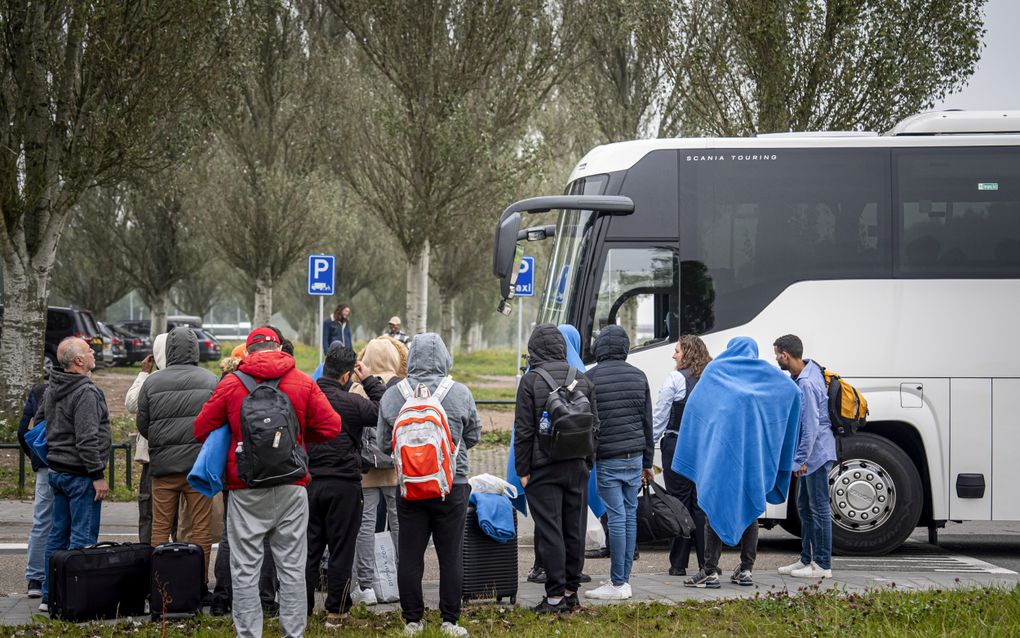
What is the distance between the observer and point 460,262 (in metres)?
44.8

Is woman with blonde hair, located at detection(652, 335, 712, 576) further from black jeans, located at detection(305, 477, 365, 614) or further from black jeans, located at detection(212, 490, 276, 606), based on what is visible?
black jeans, located at detection(212, 490, 276, 606)

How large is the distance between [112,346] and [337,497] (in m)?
32.3

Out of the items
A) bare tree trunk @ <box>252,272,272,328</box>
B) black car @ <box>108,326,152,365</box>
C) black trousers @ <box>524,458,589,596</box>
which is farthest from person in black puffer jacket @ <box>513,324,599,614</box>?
black car @ <box>108,326,152,365</box>

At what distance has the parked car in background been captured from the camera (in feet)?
117

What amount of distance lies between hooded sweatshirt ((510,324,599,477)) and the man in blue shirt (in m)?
2.16

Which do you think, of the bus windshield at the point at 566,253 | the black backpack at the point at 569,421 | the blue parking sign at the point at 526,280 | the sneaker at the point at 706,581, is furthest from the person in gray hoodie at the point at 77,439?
the blue parking sign at the point at 526,280

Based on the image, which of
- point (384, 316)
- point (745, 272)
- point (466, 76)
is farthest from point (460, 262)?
point (745, 272)

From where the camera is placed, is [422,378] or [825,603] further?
[825,603]

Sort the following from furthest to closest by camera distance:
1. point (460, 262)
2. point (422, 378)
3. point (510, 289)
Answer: point (460, 262) → point (510, 289) → point (422, 378)

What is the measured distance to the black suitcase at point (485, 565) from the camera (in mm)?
7828

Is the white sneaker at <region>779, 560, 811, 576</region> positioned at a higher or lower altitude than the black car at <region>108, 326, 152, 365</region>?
lower

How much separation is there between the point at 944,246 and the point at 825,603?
4.65 metres

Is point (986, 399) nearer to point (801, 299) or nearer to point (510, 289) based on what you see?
point (801, 299)

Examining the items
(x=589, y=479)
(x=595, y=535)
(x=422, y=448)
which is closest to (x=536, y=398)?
(x=422, y=448)
